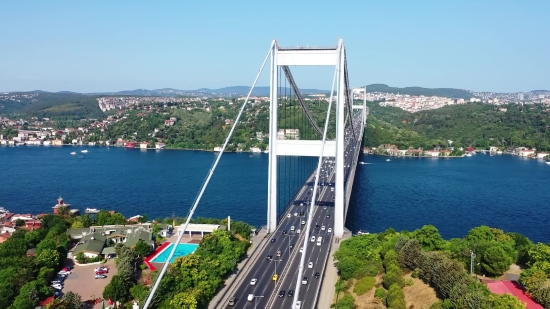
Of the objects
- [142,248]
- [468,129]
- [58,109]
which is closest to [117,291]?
[142,248]

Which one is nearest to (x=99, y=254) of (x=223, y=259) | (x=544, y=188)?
(x=223, y=259)

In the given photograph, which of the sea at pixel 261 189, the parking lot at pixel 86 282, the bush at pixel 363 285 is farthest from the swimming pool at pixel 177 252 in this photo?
the sea at pixel 261 189

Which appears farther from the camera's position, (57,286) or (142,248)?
(142,248)

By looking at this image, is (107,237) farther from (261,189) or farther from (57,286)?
(261,189)

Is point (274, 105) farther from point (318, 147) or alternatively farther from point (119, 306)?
point (119, 306)

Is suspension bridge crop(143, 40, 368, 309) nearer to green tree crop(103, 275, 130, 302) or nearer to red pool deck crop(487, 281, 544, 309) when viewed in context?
green tree crop(103, 275, 130, 302)

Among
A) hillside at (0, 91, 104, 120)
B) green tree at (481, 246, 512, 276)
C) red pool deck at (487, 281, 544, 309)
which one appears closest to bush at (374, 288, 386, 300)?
red pool deck at (487, 281, 544, 309)
